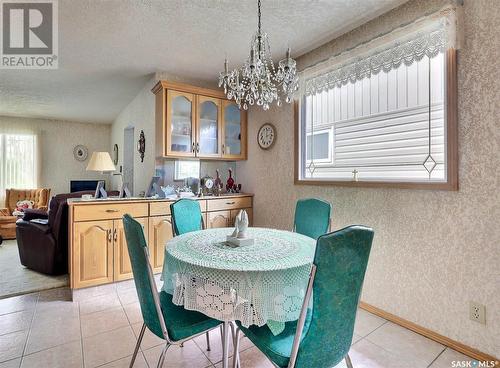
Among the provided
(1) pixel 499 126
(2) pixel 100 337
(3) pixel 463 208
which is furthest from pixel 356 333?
(2) pixel 100 337

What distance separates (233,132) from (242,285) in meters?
2.76

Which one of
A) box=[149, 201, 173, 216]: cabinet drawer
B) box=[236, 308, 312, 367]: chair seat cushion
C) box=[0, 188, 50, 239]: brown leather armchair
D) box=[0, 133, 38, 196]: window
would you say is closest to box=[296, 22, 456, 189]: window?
box=[236, 308, 312, 367]: chair seat cushion

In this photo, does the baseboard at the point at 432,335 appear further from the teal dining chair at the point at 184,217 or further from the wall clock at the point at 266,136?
the wall clock at the point at 266,136

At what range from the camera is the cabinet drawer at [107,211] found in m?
2.60

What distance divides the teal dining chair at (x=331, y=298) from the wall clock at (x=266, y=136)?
2.38m

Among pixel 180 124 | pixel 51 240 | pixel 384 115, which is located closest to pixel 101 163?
pixel 51 240

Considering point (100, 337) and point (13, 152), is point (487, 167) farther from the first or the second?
point (13, 152)

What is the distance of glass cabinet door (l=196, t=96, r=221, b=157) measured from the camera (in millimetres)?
3383

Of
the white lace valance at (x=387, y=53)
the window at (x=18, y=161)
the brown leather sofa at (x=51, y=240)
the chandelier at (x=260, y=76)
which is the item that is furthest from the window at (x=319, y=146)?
the window at (x=18, y=161)

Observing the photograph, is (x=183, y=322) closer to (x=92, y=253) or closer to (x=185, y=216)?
(x=185, y=216)

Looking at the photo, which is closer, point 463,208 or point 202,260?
point 202,260

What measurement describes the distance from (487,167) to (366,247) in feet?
3.96

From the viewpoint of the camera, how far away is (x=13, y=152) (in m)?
5.95

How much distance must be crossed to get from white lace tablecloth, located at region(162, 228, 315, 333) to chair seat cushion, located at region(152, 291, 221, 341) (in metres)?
0.11
